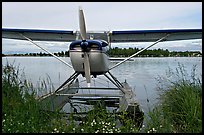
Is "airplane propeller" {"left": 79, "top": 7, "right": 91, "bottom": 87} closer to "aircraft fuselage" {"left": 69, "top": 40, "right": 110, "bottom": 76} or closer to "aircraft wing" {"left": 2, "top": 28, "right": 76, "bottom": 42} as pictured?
"aircraft fuselage" {"left": 69, "top": 40, "right": 110, "bottom": 76}

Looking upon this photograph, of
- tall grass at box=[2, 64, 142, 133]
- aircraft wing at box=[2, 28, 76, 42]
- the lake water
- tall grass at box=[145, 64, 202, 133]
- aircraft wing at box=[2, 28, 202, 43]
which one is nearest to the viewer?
tall grass at box=[2, 64, 142, 133]

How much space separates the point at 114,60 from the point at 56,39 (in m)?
2.26

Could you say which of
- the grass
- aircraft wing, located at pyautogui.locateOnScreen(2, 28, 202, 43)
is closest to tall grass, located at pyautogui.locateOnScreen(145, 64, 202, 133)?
the grass

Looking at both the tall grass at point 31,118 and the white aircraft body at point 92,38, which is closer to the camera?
the tall grass at point 31,118

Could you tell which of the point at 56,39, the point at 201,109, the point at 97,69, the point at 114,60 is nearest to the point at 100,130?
the point at 201,109

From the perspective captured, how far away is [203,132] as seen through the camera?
2666 mm

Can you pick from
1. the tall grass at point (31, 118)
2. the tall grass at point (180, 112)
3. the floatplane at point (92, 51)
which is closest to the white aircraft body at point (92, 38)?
the floatplane at point (92, 51)

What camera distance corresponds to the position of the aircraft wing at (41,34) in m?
8.51

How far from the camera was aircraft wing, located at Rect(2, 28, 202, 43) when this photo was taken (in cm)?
833

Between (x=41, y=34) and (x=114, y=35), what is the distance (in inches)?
95.2

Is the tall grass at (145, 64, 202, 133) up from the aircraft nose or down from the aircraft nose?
down

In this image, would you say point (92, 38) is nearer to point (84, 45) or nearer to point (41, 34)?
point (84, 45)

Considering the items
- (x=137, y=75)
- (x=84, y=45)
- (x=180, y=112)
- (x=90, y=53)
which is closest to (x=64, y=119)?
→ (x=180, y=112)

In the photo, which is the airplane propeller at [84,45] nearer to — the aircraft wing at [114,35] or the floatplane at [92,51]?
the floatplane at [92,51]
